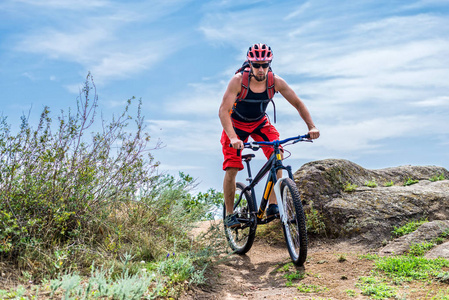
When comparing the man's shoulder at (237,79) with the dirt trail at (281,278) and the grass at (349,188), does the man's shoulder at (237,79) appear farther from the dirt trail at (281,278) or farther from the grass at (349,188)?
the grass at (349,188)

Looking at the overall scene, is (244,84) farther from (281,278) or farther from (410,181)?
(410,181)

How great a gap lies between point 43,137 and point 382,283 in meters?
4.57

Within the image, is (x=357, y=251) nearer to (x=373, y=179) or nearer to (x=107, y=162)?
(x=373, y=179)

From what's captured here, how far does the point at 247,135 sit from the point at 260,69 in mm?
1154

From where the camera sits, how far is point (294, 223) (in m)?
5.52

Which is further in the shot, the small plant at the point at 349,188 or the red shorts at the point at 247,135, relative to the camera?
the small plant at the point at 349,188

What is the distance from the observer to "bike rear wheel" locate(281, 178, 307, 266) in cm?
513

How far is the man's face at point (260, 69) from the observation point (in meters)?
6.11

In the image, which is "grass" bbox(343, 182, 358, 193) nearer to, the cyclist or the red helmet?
the cyclist

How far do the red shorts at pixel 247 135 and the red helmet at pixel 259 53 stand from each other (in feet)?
3.43

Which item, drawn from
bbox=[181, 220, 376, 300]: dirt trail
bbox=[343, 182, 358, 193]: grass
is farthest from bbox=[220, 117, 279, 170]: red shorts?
bbox=[343, 182, 358, 193]: grass

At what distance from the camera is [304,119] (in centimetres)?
636

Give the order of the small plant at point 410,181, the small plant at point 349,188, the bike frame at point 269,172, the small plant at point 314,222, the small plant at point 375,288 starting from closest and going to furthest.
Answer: the small plant at point 375,288 < the bike frame at point 269,172 < the small plant at point 314,222 < the small plant at point 349,188 < the small plant at point 410,181

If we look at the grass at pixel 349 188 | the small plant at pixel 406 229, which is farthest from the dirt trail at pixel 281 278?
the grass at pixel 349 188
